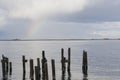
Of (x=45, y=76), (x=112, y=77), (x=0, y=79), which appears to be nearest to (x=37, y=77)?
(x=45, y=76)

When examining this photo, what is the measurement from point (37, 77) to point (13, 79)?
59.7 feet

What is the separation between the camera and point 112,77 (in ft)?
168

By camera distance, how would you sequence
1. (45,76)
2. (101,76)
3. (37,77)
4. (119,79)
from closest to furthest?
(37,77) < (45,76) < (119,79) < (101,76)

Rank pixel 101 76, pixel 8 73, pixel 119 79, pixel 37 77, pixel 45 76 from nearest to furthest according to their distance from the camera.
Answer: pixel 37 77 < pixel 45 76 < pixel 119 79 < pixel 101 76 < pixel 8 73

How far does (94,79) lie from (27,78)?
36.0 ft

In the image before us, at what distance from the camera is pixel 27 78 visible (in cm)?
5059

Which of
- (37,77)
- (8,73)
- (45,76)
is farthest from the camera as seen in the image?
(8,73)

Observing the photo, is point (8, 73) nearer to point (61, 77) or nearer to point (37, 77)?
point (61, 77)

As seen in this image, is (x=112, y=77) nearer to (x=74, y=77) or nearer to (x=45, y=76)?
(x=74, y=77)

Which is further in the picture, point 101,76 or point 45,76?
point 101,76

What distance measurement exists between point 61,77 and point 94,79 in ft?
17.9

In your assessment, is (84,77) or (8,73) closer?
(84,77)

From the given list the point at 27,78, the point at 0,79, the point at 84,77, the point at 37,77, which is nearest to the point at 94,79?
the point at 84,77

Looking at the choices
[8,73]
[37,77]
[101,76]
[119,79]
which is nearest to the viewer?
[37,77]
